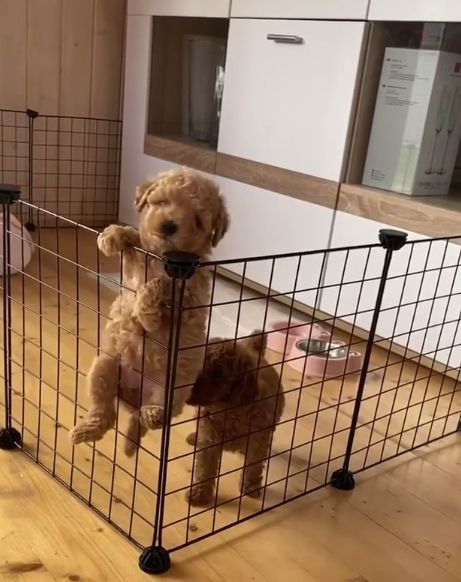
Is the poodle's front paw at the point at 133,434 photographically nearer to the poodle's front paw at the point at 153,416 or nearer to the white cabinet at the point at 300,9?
the poodle's front paw at the point at 153,416

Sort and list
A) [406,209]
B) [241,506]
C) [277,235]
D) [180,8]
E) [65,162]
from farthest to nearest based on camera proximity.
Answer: [65,162] → [180,8] → [277,235] → [406,209] → [241,506]

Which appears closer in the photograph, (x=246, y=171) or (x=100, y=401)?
(x=100, y=401)

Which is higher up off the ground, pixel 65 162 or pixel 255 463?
pixel 65 162

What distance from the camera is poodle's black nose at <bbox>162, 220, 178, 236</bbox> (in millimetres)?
1271

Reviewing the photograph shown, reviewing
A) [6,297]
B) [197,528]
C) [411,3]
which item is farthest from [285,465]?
[411,3]

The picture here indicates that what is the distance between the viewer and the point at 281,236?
8.30ft

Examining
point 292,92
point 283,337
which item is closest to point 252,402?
point 283,337

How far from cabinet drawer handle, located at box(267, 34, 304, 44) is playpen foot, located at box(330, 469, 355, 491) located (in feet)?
4.98

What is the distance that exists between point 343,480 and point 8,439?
777mm

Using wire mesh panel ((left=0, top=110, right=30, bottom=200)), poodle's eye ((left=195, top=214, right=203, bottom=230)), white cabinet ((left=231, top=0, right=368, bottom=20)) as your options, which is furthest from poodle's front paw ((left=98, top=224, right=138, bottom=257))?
wire mesh panel ((left=0, top=110, right=30, bottom=200))

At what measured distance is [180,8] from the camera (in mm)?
2889

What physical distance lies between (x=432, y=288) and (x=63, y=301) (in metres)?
1.29

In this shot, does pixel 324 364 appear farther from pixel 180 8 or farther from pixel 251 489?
pixel 180 8

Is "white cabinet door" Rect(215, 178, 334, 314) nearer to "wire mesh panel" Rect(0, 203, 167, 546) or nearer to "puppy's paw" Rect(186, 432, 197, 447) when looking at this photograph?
"wire mesh panel" Rect(0, 203, 167, 546)
